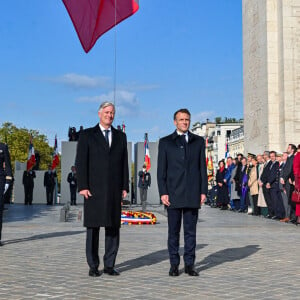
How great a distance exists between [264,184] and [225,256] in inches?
418

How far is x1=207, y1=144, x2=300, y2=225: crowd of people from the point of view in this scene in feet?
55.8

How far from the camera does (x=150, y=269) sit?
7980 mm

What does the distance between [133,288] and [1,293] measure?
137cm

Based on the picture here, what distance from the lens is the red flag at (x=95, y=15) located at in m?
15.0

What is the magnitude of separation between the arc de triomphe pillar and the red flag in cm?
1145

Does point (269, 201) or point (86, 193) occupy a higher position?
point (269, 201)

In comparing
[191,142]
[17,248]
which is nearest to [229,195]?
[17,248]

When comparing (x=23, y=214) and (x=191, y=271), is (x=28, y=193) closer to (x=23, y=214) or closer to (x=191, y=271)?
(x=23, y=214)

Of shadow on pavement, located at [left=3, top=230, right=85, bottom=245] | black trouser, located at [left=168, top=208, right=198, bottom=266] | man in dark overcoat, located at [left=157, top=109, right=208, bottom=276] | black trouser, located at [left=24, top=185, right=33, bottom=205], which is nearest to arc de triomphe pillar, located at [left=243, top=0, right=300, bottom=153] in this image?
black trouser, located at [left=24, top=185, right=33, bottom=205]

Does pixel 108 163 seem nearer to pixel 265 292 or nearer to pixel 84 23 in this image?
pixel 265 292

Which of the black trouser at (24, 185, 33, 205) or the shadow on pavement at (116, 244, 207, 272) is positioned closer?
the shadow on pavement at (116, 244, 207, 272)

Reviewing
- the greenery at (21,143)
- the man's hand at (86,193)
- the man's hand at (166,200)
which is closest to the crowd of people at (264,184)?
the man's hand at (166,200)

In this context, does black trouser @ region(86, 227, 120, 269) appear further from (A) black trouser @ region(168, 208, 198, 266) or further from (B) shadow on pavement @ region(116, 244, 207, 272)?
(A) black trouser @ region(168, 208, 198, 266)

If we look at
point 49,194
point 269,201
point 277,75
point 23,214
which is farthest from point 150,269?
point 49,194
